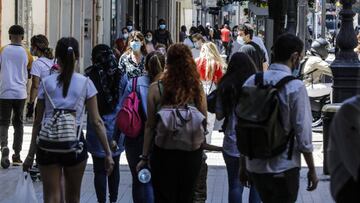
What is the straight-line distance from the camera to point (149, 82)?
885cm

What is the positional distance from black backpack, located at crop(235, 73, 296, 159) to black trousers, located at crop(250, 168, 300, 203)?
140mm

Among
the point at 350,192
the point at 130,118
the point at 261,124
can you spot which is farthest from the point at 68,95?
the point at 350,192

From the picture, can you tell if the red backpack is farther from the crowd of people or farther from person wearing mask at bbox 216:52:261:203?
person wearing mask at bbox 216:52:261:203

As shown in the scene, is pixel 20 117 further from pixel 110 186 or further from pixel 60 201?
pixel 60 201

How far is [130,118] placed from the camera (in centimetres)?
873

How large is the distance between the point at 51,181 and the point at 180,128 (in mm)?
1093

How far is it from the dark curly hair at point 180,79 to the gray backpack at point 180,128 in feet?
0.28

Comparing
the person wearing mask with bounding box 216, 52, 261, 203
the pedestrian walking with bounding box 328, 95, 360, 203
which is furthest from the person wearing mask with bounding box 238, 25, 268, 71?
the pedestrian walking with bounding box 328, 95, 360, 203

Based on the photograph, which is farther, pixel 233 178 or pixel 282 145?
pixel 233 178

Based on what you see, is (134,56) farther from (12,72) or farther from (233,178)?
(233,178)

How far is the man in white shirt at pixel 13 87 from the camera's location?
1259 centimetres

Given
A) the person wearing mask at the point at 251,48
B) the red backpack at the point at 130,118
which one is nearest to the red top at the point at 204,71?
the person wearing mask at the point at 251,48

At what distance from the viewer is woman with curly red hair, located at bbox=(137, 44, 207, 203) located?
7531 mm

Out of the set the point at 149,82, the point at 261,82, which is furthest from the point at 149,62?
the point at 261,82
